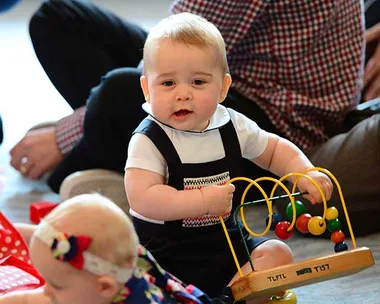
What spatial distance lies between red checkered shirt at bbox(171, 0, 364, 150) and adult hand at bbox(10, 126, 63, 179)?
53 cm

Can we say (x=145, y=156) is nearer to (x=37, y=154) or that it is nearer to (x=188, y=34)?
(x=188, y=34)

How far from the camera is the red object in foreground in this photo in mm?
1703

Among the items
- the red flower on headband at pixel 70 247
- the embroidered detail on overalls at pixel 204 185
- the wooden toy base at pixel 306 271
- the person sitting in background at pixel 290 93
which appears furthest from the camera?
the person sitting in background at pixel 290 93

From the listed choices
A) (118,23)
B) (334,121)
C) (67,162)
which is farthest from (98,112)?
(334,121)

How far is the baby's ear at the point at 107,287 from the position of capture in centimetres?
94

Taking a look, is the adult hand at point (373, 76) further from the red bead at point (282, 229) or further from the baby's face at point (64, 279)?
the baby's face at point (64, 279)

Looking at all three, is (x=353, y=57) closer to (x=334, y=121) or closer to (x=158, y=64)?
(x=334, y=121)

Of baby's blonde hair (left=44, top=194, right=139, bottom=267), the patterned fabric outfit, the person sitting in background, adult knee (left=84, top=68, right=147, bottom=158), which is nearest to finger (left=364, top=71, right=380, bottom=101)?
the person sitting in background

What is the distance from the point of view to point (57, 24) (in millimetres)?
1971

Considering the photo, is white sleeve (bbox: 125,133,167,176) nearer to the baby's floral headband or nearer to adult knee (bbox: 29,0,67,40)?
the baby's floral headband

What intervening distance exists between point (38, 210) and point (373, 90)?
0.88 m

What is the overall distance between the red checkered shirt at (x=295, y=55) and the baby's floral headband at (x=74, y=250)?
2.71 feet

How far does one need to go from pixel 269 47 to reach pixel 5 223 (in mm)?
699

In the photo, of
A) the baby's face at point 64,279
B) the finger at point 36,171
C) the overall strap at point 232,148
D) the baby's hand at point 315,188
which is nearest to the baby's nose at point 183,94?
the overall strap at point 232,148
